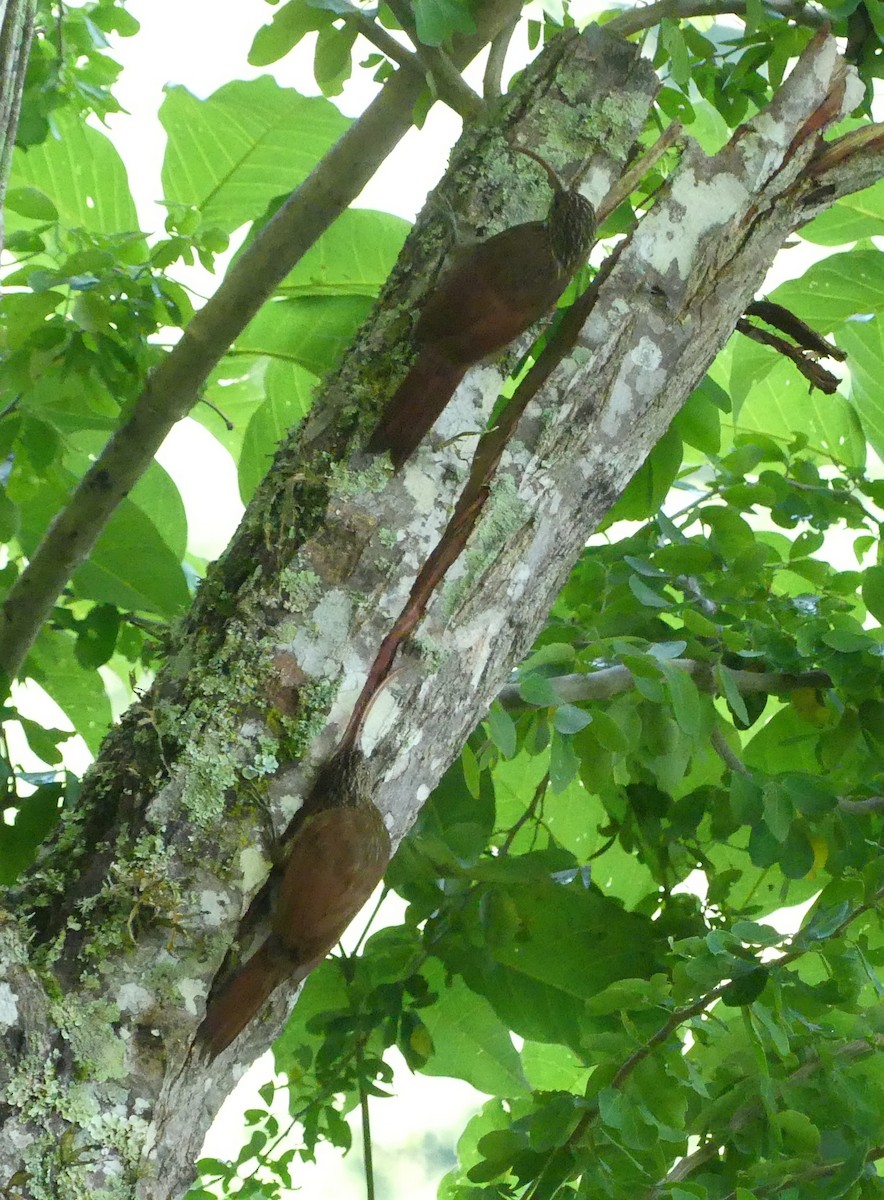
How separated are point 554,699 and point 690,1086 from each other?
0.81 ft

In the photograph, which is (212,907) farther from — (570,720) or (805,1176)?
(805,1176)

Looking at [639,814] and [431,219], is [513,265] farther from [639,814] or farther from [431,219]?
[639,814]

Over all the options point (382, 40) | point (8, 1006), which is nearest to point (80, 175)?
point (382, 40)

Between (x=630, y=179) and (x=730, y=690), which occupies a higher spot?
(x=630, y=179)

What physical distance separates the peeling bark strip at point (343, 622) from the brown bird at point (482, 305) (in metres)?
0.02

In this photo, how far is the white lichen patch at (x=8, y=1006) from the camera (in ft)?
1.43

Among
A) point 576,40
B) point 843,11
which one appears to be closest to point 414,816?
point 576,40

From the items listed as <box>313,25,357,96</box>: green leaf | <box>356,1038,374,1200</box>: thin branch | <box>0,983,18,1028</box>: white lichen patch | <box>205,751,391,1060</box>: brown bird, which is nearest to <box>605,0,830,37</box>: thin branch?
<box>313,25,357,96</box>: green leaf

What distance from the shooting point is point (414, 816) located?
591 millimetres

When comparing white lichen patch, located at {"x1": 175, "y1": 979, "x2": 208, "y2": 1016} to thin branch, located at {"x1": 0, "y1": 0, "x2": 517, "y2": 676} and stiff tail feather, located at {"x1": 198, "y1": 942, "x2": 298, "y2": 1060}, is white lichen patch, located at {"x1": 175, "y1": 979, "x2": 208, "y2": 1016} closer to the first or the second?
stiff tail feather, located at {"x1": 198, "y1": 942, "x2": 298, "y2": 1060}

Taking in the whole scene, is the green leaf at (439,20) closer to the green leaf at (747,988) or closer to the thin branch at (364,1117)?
the green leaf at (747,988)

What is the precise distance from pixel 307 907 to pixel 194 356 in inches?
19.1

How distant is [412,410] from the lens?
58 centimetres

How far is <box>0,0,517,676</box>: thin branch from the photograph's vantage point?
0.81m
